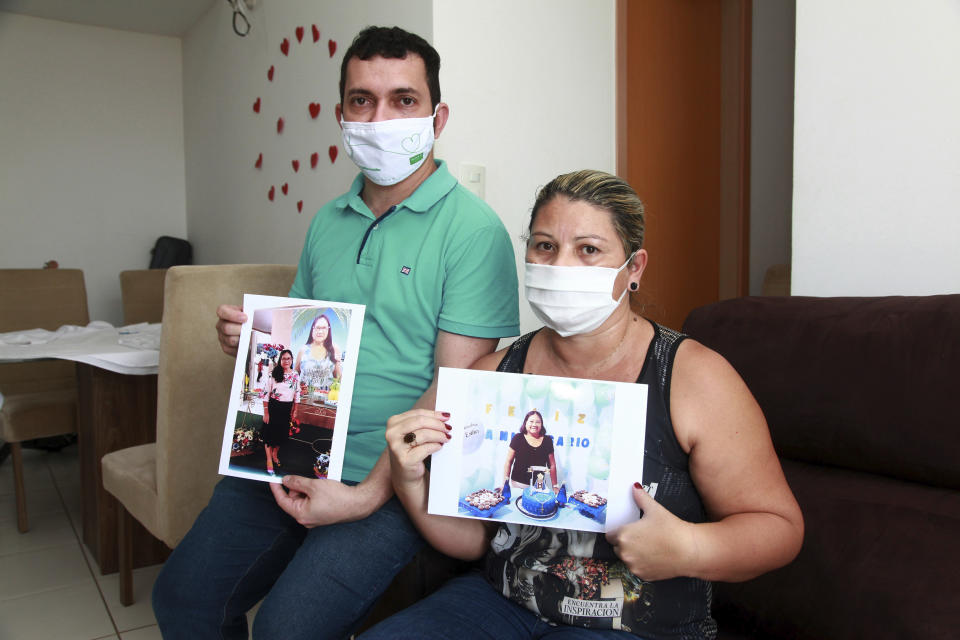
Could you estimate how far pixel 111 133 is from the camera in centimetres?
505

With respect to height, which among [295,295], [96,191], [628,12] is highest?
[628,12]

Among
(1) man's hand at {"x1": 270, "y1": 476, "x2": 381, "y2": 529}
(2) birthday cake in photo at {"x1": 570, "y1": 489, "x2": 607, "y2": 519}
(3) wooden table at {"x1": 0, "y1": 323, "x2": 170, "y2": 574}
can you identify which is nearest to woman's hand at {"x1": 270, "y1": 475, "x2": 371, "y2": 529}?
(1) man's hand at {"x1": 270, "y1": 476, "x2": 381, "y2": 529}

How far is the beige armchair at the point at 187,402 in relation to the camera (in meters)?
1.73

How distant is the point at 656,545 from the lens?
862mm

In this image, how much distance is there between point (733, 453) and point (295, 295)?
3.57ft

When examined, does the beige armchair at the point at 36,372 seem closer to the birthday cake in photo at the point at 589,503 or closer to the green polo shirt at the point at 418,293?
the green polo shirt at the point at 418,293

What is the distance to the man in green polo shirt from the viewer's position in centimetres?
113

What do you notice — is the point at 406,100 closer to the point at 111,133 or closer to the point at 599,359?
the point at 599,359

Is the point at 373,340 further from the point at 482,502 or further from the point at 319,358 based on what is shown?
the point at 482,502

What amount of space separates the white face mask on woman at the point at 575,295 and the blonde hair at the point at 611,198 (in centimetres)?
5

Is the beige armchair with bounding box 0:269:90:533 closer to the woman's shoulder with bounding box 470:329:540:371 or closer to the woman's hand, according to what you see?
the woman's hand

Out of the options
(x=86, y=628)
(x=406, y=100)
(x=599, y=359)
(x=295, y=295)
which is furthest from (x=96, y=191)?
(x=599, y=359)

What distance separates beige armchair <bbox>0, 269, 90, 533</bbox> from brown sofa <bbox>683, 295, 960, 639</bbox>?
8.64 feet

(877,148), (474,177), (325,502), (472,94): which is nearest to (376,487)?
(325,502)
